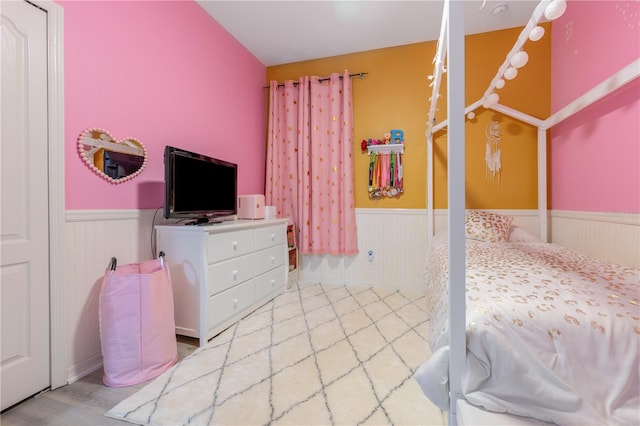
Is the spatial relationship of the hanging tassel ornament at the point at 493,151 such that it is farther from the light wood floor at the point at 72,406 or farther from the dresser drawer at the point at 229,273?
the light wood floor at the point at 72,406

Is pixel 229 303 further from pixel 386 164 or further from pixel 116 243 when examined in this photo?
pixel 386 164

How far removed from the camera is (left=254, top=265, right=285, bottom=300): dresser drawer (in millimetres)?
2369

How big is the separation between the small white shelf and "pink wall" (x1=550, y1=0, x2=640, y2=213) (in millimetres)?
1326

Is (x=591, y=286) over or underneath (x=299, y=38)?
underneath

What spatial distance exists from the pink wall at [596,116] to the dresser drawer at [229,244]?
2472mm

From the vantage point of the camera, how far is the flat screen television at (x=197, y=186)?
5.74 feet

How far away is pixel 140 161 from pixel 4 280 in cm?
92

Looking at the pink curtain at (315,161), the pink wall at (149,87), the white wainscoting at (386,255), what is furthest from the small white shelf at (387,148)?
the pink wall at (149,87)

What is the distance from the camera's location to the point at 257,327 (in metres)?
2.02

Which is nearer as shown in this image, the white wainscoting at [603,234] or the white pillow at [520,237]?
the white wainscoting at [603,234]

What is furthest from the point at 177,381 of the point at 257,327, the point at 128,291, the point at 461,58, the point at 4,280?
the point at 461,58

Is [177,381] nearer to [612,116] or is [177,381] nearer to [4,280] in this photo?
[4,280]

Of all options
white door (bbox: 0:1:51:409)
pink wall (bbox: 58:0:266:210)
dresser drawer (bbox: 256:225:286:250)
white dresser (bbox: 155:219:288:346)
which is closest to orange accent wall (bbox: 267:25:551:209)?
dresser drawer (bbox: 256:225:286:250)

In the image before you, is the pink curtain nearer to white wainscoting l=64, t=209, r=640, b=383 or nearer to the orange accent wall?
the orange accent wall
